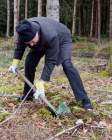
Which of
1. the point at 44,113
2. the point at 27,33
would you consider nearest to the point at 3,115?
the point at 44,113

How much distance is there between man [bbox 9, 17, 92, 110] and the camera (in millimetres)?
5836

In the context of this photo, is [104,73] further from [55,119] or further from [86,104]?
[55,119]

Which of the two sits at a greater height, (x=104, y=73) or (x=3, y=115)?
(x=3, y=115)

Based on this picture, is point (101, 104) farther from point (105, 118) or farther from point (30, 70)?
point (30, 70)

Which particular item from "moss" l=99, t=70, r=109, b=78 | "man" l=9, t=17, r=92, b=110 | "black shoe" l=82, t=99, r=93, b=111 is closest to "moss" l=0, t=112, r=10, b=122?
"man" l=9, t=17, r=92, b=110

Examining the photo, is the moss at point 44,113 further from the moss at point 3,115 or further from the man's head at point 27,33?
the man's head at point 27,33

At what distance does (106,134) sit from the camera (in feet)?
19.4

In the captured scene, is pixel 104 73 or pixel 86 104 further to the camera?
pixel 104 73

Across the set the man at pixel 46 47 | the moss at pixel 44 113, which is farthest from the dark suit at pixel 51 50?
the moss at pixel 44 113

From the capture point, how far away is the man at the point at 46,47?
5.84 metres

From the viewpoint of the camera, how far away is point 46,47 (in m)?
6.07

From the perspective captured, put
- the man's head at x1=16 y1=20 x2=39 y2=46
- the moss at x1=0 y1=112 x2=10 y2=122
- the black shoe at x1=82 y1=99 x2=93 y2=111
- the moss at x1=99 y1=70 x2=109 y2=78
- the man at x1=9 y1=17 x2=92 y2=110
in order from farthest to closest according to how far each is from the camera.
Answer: the moss at x1=99 y1=70 x2=109 y2=78 → the black shoe at x1=82 y1=99 x2=93 y2=111 → the moss at x1=0 y1=112 x2=10 y2=122 → the man at x1=9 y1=17 x2=92 y2=110 → the man's head at x1=16 y1=20 x2=39 y2=46

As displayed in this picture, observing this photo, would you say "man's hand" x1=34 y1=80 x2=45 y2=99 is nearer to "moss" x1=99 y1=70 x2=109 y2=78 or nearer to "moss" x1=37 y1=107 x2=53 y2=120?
"moss" x1=37 y1=107 x2=53 y2=120

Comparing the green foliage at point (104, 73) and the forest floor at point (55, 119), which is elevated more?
the forest floor at point (55, 119)
